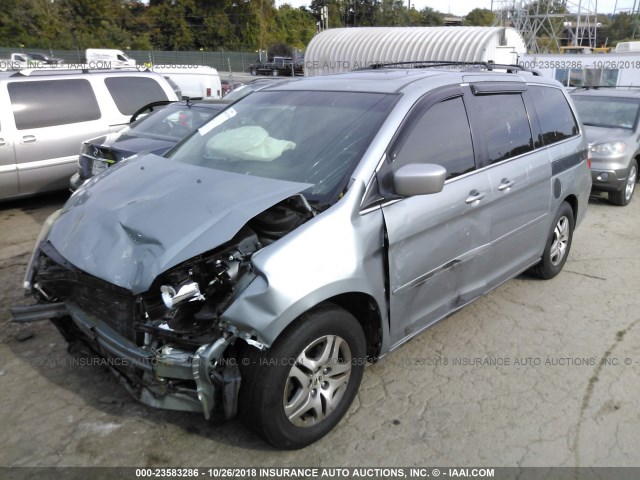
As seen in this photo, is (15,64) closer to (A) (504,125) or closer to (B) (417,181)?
(A) (504,125)

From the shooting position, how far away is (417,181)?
294 cm

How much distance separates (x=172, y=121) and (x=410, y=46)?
16.3m

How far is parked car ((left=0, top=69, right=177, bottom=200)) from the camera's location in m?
6.91

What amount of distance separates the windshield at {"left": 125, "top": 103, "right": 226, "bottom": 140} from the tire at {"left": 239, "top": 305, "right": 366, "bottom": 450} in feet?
14.9

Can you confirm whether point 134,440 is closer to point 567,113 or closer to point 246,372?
point 246,372

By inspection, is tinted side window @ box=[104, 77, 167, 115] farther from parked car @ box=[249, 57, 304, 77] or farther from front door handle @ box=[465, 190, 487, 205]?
parked car @ box=[249, 57, 304, 77]

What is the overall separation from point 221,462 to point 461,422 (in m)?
1.36

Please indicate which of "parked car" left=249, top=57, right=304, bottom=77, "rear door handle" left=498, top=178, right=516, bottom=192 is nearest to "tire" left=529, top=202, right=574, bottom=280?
"rear door handle" left=498, top=178, right=516, bottom=192

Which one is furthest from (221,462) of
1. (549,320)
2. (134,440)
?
(549,320)

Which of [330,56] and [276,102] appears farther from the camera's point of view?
[330,56]

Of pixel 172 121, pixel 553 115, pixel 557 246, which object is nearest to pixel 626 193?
pixel 557 246

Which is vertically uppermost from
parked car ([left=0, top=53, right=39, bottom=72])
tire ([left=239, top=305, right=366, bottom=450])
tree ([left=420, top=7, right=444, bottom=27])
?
tree ([left=420, top=7, right=444, bottom=27])

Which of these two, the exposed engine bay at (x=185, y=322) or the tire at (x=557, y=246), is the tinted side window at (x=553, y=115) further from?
the exposed engine bay at (x=185, y=322)

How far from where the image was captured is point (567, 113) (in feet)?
16.5
